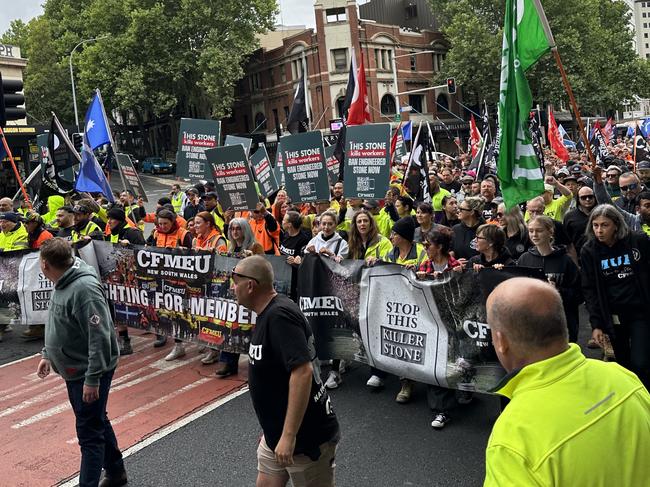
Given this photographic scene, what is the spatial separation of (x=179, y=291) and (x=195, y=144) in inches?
187

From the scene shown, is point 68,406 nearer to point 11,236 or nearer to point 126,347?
point 126,347

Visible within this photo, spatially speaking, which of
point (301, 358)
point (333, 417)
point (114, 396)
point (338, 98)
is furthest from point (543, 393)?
point (338, 98)

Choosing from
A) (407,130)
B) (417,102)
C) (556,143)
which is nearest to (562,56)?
(417,102)

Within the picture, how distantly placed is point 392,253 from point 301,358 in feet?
10.7

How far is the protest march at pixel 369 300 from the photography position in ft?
5.91

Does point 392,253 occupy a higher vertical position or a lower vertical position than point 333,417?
higher

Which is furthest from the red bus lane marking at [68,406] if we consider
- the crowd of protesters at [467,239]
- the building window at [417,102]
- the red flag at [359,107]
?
the building window at [417,102]

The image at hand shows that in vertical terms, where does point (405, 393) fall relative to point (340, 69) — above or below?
below

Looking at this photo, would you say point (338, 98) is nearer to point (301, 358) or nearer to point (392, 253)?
point (392, 253)

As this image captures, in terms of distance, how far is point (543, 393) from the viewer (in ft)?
5.72

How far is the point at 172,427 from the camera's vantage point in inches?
221

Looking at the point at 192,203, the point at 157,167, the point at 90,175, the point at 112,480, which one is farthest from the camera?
the point at 157,167

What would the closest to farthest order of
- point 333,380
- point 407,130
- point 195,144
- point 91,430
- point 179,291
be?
1. point 91,430
2. point 333,380
3. point 179,291
4. point 195,144
5. point 407,130

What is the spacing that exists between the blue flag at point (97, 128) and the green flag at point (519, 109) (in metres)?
6.78
